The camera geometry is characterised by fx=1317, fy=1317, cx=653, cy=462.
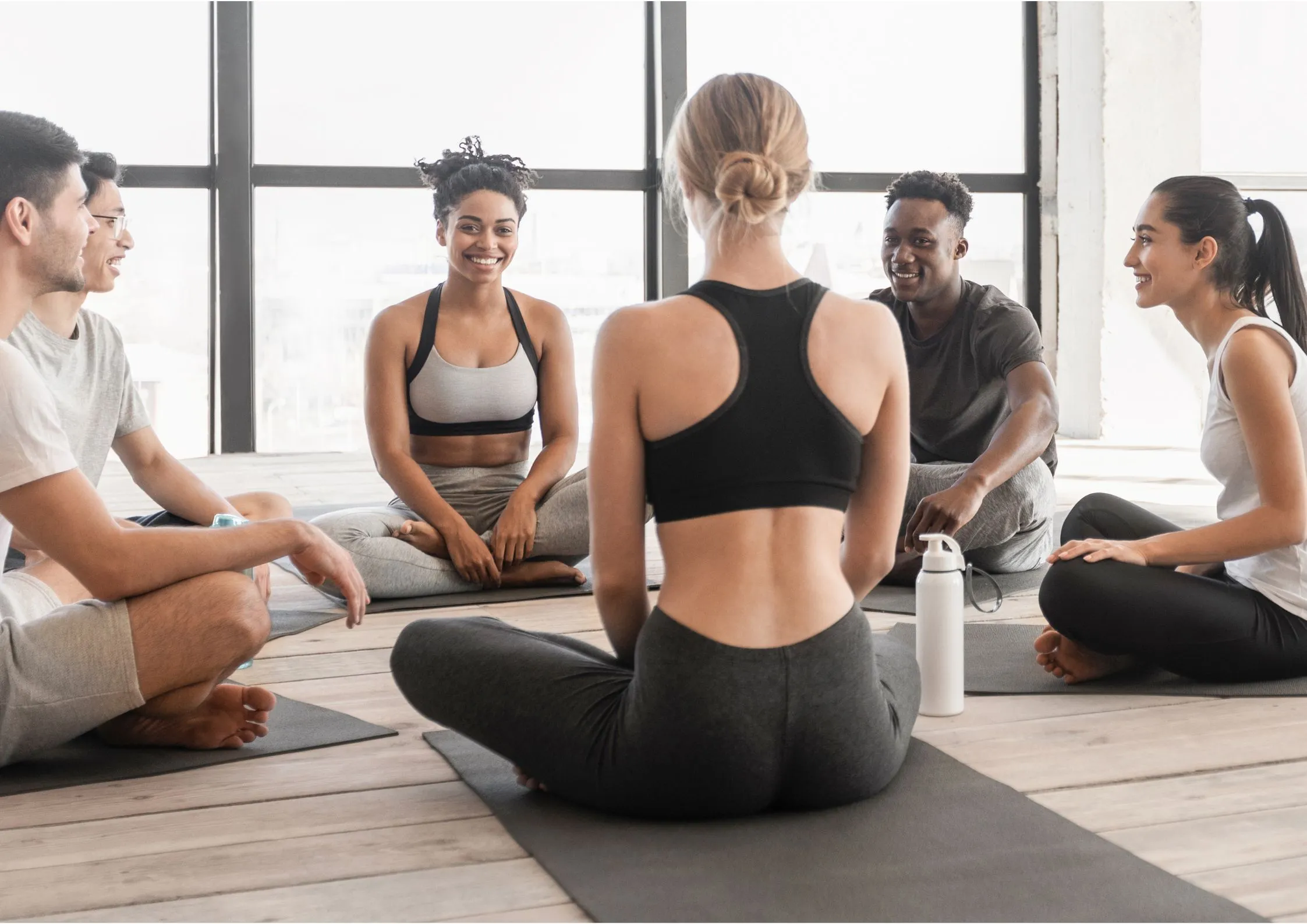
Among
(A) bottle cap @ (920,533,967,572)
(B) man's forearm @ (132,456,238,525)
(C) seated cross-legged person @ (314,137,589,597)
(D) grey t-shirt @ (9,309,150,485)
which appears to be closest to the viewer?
(A) bottle cap @ (920,533,967,572)

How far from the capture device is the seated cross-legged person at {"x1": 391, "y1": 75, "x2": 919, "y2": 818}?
54.6 inches

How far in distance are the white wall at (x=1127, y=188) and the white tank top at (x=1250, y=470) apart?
4.04 metres

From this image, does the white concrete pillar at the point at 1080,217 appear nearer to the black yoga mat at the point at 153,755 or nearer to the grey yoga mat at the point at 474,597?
the grey yoga mat at the point at 474,597

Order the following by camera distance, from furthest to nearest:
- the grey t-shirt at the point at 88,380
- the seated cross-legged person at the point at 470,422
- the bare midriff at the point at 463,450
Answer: the bare midriff at the point at 463,450, the seated cross-legged person at the point at 470,422, the grey t-shirt at the point at 88,380

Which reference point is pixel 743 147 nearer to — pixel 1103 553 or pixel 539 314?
pixel 1103 553

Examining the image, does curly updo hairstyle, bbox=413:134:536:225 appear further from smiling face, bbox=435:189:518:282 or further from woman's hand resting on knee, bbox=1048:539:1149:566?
woman's hand resting on knee, bbox=1048:539:1149:566

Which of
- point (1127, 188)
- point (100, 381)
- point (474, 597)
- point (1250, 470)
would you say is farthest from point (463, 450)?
point (1127, 188)

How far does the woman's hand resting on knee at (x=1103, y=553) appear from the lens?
1.99 metres

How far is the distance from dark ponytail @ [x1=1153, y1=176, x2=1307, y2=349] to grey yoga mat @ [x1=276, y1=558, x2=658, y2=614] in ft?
4.43

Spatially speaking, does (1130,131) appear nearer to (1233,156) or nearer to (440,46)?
(1233,156)

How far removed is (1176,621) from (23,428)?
1.60m

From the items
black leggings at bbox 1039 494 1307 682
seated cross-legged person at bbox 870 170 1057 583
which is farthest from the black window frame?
black leggings at bbox 1039 494 1307 682

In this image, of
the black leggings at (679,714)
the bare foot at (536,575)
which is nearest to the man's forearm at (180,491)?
the bare foot at (536,575)

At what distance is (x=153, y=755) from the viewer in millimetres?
1769
